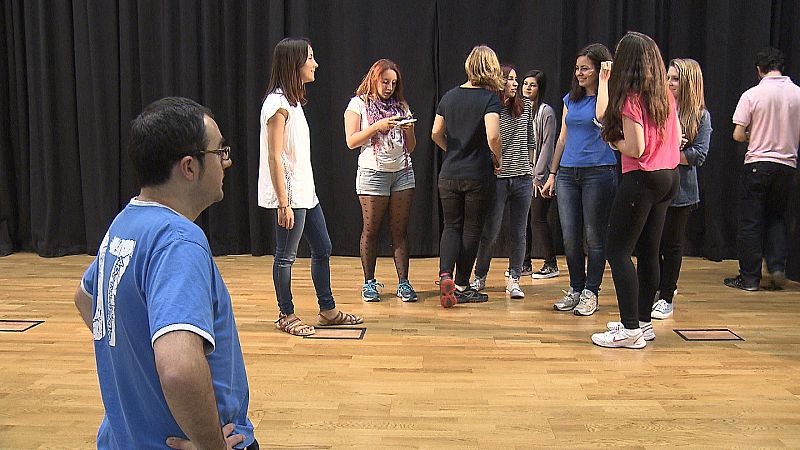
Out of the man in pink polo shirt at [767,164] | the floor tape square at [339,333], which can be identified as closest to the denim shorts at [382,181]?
the floor tape square at [339,333]

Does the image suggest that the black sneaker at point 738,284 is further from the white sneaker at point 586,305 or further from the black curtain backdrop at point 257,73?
the white sneaker at point 586,305

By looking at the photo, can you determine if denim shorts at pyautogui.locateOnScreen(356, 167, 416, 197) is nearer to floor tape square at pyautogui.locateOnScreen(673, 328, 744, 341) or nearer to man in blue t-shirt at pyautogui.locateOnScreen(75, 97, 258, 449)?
floor tape square at pyautogui.locateOnScreen(673, 328, 744, 341)

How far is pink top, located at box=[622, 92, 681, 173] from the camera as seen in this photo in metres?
3.50

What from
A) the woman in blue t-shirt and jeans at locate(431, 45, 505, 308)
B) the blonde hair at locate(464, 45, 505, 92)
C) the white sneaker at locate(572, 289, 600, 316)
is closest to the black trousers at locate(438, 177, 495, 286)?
the woman in blue t-shirt and jeans at locate(431, 45, 505, 308)

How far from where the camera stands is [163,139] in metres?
1.36

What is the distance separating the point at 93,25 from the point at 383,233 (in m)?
3.00

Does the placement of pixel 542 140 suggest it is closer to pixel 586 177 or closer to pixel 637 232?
pixel 586 177

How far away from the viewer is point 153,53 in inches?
259

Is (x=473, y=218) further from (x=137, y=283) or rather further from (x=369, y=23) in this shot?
(x=137, y=283)

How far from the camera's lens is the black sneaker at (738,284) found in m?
5.20

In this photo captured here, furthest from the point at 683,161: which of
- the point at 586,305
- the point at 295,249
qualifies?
the point at 295,249

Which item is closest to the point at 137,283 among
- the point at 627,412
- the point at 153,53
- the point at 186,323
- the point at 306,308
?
the point at 186,323

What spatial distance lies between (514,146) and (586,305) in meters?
1.12

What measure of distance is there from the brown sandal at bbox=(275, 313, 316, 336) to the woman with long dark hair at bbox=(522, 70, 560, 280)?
2.03 meters
